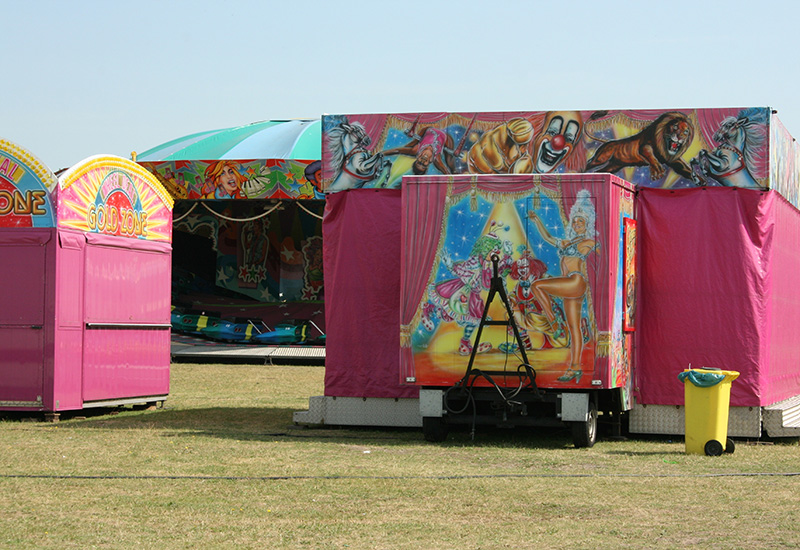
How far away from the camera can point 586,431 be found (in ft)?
39.0

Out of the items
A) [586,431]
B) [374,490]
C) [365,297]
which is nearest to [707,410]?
[586,431]

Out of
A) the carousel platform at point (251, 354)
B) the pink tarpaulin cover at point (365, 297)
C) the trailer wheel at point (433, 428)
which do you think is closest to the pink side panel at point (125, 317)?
the pink tarpaulin cover at point (365, 297)

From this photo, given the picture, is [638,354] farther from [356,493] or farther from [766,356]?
[356,493]

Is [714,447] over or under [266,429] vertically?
over

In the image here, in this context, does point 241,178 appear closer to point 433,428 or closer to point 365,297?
point 365,297

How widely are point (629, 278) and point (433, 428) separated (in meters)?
2.74

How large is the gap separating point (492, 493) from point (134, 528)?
284 cm

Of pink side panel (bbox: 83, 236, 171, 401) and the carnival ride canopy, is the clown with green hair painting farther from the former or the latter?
the carnival ride canopy

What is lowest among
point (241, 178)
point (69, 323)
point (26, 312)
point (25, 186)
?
point (69, 323)

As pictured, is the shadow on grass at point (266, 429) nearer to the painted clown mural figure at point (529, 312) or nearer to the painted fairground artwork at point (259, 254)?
the painted clown mural figure at point (529, 312)

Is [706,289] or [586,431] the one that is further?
[706,289]

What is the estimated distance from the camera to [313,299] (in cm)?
3381

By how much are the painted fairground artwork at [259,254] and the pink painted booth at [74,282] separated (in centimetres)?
1822

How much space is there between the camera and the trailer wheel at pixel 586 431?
1188 centimetres
